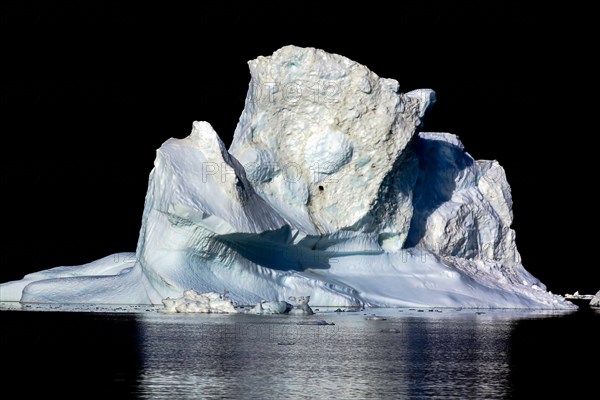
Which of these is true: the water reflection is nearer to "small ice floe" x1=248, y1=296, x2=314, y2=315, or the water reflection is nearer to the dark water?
the dark water

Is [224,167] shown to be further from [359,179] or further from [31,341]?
[31,341]

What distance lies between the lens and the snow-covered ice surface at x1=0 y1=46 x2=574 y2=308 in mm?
24359

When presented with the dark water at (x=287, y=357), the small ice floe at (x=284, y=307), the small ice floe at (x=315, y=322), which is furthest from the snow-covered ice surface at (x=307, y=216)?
the small ice floe at (x=315, y=322)

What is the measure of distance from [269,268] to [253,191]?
170cm

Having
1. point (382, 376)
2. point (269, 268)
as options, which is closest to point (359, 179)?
point (269, 268)

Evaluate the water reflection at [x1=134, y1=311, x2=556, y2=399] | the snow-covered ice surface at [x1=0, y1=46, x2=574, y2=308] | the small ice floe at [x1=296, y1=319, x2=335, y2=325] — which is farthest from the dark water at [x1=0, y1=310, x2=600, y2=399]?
the snow-covered ice surface at [x1=0, y1=46, x2=574, y2=308]

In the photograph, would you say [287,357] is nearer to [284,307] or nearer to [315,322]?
[315,322]

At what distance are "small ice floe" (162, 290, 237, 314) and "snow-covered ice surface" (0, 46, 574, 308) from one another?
0.50 metres

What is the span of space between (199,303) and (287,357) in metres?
8.45

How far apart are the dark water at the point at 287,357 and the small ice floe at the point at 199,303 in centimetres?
Answer: 122

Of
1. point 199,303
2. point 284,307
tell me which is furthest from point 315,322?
point 199,303

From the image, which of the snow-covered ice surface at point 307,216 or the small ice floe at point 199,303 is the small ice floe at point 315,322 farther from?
the snow-covered ice surface at point 307,216

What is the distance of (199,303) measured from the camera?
2364 cm

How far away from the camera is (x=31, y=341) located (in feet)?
55.6
